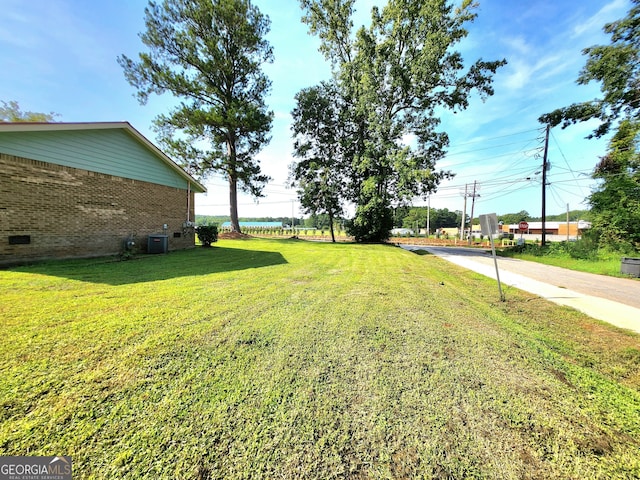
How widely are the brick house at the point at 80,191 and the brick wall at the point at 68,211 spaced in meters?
0.02

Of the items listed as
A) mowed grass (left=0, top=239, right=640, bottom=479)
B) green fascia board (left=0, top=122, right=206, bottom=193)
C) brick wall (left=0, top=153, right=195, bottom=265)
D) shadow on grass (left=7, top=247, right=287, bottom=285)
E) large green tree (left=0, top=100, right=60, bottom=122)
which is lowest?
mowed grass (left=0, top=239, right=640, bottom=479)

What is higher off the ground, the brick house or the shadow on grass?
the brick house

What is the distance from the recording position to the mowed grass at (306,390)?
1.59 metres

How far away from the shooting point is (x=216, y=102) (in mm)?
19969

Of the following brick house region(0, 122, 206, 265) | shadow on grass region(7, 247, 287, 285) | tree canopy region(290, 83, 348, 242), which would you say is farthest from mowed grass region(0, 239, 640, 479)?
tree canopy region(290, 83, 348, 242)

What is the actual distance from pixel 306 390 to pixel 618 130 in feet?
82.2

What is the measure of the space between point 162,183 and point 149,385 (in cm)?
1135

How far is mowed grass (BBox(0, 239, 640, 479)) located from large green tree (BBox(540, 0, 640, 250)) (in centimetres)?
1561

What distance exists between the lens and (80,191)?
26.0ft

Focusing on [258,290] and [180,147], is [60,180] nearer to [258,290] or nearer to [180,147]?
[258,290]

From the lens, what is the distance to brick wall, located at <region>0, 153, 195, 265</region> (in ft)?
21.3

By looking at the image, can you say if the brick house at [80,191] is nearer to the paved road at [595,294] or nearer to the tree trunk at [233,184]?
the tree trunk at [233,184]

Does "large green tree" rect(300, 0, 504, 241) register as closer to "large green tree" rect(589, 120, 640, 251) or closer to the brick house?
"large green tree" rect(589, 120, 640, 251)

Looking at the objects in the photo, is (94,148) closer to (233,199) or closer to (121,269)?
(121,269)
